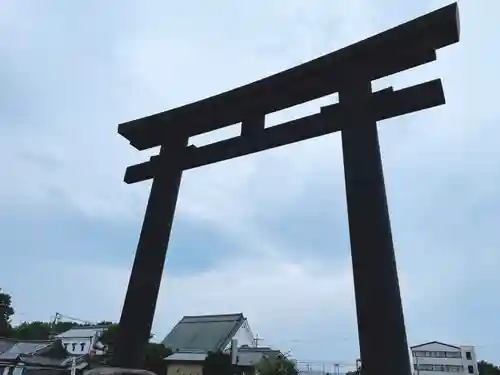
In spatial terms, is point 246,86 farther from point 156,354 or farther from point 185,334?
point 185,334

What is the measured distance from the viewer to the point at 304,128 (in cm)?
378

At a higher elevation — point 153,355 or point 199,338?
point 199,338

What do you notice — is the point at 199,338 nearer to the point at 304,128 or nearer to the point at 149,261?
the point at 149,261

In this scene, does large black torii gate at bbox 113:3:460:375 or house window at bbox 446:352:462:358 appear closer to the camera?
large black torii gate at bbox 113:3:460:375

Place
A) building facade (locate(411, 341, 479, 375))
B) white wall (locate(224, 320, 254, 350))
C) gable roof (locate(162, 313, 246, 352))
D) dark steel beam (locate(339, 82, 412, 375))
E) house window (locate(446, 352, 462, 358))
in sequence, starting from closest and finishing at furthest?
1. dark steel beam (locate(339, 82, 412, 375))
2. gable roof (locate(162, 313, 246, 352))
3. white wall (locate(224, 320, 254, 350))
4. building facade (locate(411, 341, 479, 375))
5. house window (locate(446, 352, 462, 358))

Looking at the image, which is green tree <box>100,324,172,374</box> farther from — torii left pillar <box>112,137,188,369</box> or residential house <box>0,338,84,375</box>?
torii left pillar <box>112,137,188,369</box>

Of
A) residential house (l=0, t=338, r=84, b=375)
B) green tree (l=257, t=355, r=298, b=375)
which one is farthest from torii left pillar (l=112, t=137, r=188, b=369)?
residential house (l=0, t=338, r=84, b=375)

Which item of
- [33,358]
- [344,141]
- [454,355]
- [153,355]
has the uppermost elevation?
[454,355]

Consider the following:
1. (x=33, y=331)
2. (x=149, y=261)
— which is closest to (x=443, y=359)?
(x=33, y=331)

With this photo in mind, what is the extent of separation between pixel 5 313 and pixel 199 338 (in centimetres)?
2506

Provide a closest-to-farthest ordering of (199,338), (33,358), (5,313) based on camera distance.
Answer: (33,358) < (199,338) < (5,313)

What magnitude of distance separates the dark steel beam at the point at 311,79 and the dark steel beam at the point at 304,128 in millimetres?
239

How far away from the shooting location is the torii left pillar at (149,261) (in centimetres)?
370

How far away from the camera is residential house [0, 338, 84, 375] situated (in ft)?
92.2
